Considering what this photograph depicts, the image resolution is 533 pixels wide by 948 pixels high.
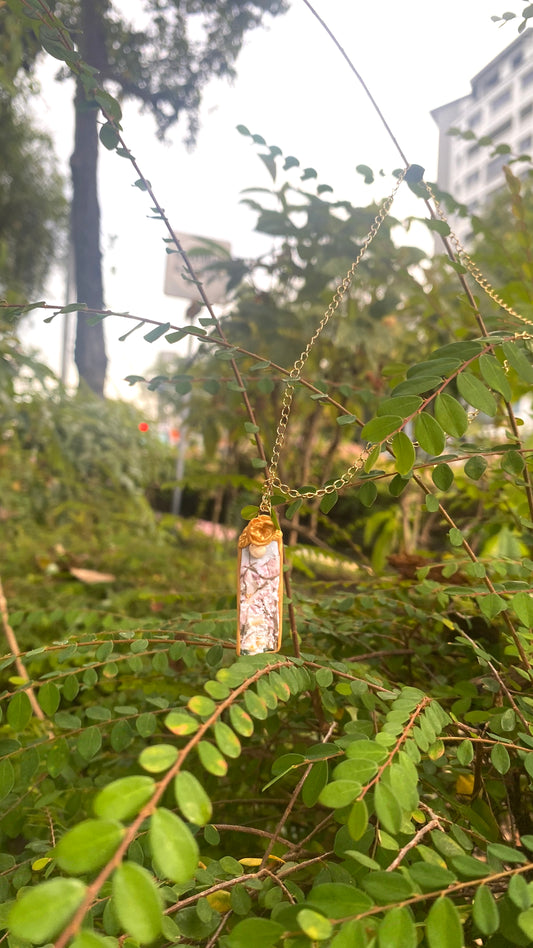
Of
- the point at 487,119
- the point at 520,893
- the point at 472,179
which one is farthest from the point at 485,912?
the point at 472,179

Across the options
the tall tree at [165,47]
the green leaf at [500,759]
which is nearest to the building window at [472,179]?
the tall tree at [165,47]

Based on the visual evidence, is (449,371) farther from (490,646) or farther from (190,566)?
(190,566)

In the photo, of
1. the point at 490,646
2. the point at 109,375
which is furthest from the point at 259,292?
the point at 490,646

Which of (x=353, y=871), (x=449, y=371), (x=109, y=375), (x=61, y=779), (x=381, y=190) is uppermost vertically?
(x=381, y=190)

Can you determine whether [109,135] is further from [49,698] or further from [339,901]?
[339,901]

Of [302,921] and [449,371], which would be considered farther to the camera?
[449,371]

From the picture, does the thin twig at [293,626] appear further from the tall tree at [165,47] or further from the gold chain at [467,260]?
the tall tree at [165,47]

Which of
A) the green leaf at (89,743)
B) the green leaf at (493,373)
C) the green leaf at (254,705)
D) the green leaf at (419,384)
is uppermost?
the green leaf at (493,373)
